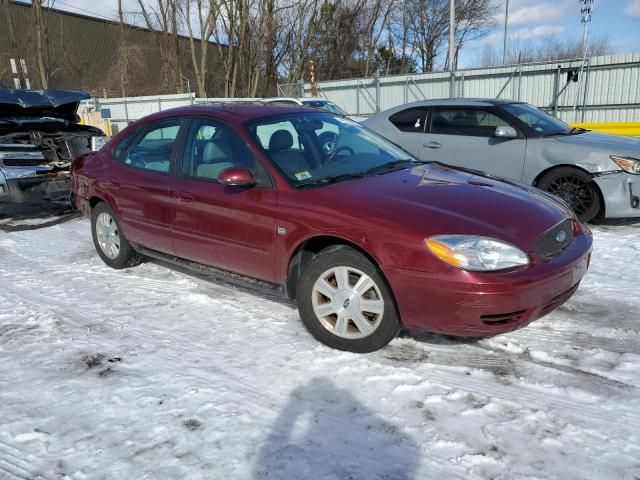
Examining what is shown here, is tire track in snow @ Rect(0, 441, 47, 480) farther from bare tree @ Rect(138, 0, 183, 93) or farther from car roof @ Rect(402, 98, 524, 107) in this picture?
bare tree @ Rect(138, 0, 183, 93)

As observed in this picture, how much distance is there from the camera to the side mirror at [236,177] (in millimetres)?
3453

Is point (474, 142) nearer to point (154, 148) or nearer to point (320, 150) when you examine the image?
point (320, 150)

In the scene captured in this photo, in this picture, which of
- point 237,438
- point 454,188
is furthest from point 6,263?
point 454,188

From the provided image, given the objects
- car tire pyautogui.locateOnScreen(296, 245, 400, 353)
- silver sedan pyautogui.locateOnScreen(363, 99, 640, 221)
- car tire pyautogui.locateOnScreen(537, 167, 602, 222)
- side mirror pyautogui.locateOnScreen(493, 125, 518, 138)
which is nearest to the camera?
car tire pyautogui.locateOnScreen(296, 245, 400, 353)

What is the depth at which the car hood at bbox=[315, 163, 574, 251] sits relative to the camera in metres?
2.95

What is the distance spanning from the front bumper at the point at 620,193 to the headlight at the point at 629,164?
0.16ft

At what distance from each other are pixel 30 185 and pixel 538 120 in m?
6.75

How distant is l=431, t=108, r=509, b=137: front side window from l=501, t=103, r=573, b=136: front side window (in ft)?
0.78

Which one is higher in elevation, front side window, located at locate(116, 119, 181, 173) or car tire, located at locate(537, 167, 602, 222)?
front side window, located at locate(116, 119, 181, 173)

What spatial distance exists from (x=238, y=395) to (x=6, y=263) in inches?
152

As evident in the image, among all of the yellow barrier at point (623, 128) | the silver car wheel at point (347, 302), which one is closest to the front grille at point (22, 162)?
the silver car wheel at point (347, 302)

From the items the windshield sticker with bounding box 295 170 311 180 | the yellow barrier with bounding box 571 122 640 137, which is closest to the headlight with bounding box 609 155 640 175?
the windshield sticker with bounding box 295 170 311 180

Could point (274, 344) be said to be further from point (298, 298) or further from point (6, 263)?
point (6, 263)

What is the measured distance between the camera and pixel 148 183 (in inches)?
172
